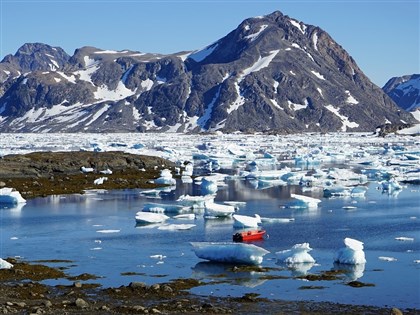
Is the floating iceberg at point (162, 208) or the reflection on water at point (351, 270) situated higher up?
the floating iceberg at point (162, 208)

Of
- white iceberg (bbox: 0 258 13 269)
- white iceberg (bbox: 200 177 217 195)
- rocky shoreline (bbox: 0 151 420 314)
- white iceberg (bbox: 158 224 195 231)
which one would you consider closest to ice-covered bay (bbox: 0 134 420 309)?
white iceberg (bbox: 158 224 195 231)

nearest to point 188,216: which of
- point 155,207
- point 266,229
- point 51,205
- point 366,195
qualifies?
point 155,207

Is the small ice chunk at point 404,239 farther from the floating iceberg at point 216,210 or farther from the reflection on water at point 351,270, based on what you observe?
the floating iceberg at point 216,210

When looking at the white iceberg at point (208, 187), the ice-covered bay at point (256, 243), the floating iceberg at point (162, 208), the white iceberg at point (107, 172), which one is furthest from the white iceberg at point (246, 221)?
the white iceberg at point (107, 172)

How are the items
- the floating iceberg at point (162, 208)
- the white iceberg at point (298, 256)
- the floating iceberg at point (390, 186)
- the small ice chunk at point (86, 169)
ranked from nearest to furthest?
the white iceberg at point (298, 256) < the floating iceberg at point (162, 208) < the floating iceberg at point (390, 186) < the small ice chunk at point (86, 169)

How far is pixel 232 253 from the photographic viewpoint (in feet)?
76.3

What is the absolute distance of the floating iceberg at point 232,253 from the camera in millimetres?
22953

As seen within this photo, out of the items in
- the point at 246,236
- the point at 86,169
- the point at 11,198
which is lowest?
the point at 246,236

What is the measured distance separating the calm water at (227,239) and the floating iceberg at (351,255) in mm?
285

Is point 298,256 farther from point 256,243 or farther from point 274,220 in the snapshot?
point 274,220

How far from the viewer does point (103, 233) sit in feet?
98.9

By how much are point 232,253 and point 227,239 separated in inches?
186

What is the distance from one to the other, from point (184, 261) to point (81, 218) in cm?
1181

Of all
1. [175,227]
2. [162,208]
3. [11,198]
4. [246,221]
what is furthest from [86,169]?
[246,221]
